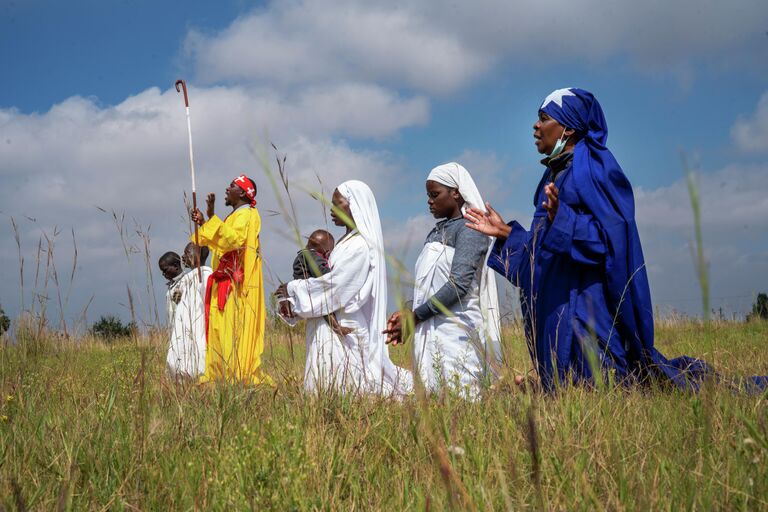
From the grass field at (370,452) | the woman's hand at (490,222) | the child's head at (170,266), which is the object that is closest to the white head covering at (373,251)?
the woman's hand at (490,222)

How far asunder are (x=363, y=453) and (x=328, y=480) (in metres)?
0.39

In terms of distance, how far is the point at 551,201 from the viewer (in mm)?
3416

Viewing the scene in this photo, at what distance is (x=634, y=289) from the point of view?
11.6ft

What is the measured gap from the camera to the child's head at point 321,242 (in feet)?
18.7

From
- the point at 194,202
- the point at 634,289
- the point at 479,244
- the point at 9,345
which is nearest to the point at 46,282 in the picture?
the point at 9,345

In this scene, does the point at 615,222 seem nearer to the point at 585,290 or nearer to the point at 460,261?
the point at 585,290

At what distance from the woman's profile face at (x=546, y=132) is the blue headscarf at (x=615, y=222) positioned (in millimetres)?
36

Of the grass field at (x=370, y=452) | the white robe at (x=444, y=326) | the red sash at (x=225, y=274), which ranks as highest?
the red sash at (x=225, y=274)

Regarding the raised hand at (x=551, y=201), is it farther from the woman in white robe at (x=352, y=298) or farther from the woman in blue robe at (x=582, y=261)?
the woman in white robe at (x=352, y=298)

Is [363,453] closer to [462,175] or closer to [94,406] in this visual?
[94,406]

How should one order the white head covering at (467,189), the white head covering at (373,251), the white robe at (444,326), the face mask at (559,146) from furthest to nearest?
the white head covering at (373,251), the white head covering at (467,189), the white robe at (444,326), the face mask at (559,146)

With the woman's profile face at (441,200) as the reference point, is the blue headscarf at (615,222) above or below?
below

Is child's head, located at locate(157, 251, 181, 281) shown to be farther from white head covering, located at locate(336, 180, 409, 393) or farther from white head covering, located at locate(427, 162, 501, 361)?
white head covering, located at locate(427, 162, 501, 361)

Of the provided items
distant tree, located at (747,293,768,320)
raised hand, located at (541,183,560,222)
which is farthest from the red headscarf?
distant tree, located at (747,293,768,320)
